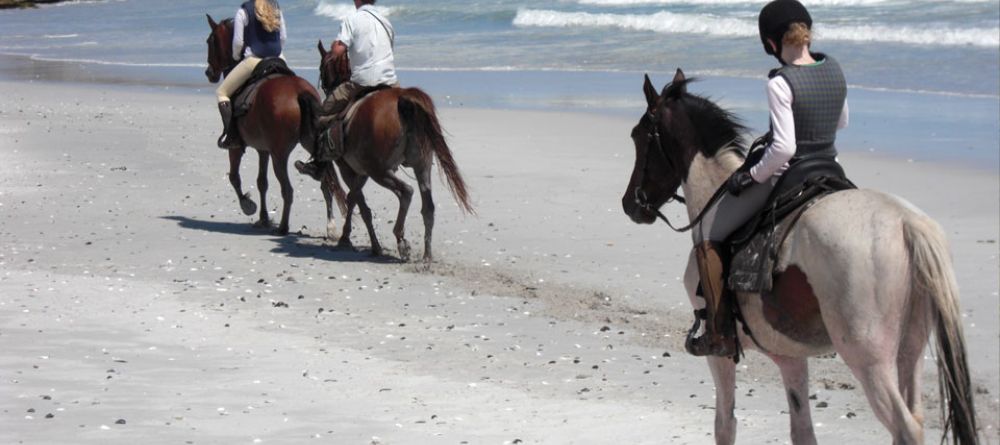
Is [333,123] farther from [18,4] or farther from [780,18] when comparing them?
[18,4]

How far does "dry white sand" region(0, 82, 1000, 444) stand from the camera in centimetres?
772

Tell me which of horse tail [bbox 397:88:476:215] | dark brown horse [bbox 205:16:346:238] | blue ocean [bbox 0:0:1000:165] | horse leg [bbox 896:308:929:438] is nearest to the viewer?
horse leg [bbox 896:308:929:438]

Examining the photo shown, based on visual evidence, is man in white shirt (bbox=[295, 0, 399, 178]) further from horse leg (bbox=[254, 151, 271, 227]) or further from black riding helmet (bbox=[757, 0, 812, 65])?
black riding helmet (bbox=[757, 0, 812, 65])

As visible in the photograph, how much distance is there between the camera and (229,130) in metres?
14.1

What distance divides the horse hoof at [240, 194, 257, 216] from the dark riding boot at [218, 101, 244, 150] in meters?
0.51

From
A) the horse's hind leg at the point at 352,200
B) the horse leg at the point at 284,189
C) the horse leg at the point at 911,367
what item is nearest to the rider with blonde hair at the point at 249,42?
the horse leg at the point at 284,189

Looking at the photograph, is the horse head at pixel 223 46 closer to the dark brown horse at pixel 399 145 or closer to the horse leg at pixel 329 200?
the horse leg at pixel 329 200

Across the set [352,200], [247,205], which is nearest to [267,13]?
[247,205]

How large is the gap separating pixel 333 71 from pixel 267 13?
50.8 inches

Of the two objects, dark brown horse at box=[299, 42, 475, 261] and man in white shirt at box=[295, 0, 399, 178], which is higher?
man in white shirt at box=[295, 0, 399, 178]

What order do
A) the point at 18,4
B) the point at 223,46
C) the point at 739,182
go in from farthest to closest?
the point at 18,4 → the point at 223,46 → the point at 739,182

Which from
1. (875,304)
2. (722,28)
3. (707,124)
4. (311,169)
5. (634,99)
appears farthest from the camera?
(722,28)

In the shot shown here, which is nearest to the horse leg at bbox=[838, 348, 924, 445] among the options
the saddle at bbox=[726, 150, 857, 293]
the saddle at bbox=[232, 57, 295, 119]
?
the saddle at bbox=[726, 150, 857, 293]

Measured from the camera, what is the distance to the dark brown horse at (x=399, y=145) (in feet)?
39.8
